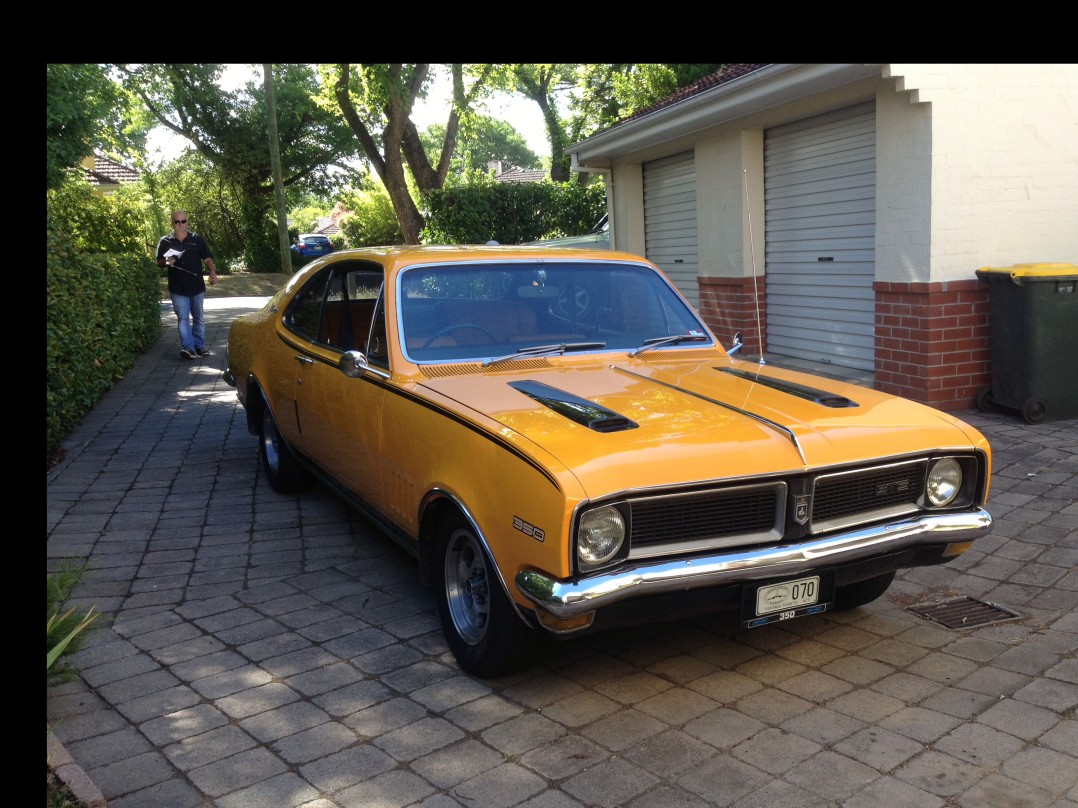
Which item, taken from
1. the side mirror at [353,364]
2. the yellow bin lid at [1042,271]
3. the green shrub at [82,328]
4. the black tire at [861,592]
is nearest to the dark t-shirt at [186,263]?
the green shrub at [82,328]

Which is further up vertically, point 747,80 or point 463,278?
point 747,80

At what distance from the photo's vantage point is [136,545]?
5.61 m

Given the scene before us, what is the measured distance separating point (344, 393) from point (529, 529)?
2.05 m

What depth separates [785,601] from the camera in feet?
11.3

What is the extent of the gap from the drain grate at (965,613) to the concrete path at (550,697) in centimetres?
4

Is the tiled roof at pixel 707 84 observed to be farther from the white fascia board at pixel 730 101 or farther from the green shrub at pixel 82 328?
the green shrub at pixel 82 328

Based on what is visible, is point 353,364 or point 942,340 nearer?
point 353,364

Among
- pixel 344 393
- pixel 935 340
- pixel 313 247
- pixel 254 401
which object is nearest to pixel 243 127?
pixel 313 247

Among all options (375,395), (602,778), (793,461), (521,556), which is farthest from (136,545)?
(793,461)

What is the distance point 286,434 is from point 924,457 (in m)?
3.98

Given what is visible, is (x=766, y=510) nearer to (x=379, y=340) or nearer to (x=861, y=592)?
(x=861, y=592)

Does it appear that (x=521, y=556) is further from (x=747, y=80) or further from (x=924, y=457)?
(x=747, y=80)
